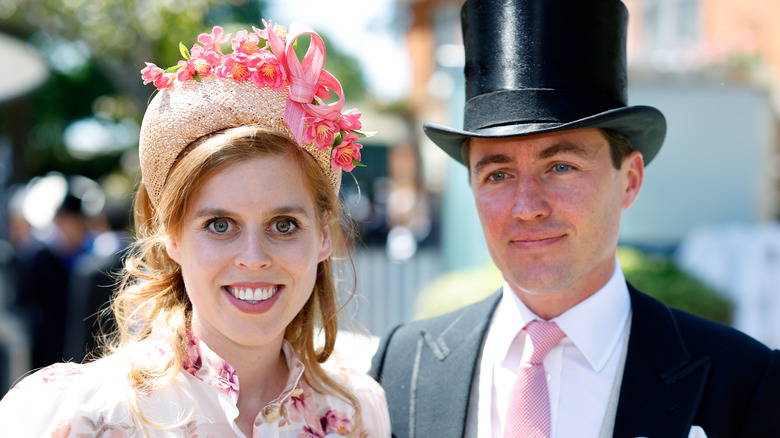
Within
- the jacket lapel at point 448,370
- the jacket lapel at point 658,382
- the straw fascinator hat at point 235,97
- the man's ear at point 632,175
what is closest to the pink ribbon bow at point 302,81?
the straw fascinator hat at point 235,97

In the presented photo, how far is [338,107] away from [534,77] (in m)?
0.60

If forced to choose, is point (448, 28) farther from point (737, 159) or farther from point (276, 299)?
point (276, 299)

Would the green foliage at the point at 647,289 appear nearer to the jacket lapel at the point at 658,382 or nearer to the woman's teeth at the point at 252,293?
the jacket lapel at the point at 658,382

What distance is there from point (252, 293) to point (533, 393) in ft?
2.68

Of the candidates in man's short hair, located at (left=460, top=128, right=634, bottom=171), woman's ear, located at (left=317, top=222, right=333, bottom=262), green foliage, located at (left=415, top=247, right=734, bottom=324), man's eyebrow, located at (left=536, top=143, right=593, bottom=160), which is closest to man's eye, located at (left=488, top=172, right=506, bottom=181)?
man's eyebrow, located at (left=536, top=143, right=593, bottom=160)

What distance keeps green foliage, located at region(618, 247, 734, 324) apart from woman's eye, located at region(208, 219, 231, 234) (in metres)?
3.56

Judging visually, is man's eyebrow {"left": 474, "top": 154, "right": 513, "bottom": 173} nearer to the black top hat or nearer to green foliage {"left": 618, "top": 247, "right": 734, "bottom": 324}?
the black top hat

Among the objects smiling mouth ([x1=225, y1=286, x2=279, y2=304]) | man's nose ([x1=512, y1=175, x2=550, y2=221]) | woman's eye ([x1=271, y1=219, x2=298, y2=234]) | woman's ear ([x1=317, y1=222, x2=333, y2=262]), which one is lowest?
smiling mouth ([x1=225, y1=286, x2=279, y2=304])

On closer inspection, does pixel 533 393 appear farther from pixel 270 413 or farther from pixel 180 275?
pixel 180 275

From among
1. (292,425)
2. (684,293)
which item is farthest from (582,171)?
(684,293)

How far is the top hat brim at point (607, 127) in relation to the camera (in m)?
1.94

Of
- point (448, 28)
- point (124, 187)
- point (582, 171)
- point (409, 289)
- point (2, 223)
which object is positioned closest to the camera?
point (582, 171)

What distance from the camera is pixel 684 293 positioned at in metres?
4.84

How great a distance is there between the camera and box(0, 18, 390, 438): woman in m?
1.68
